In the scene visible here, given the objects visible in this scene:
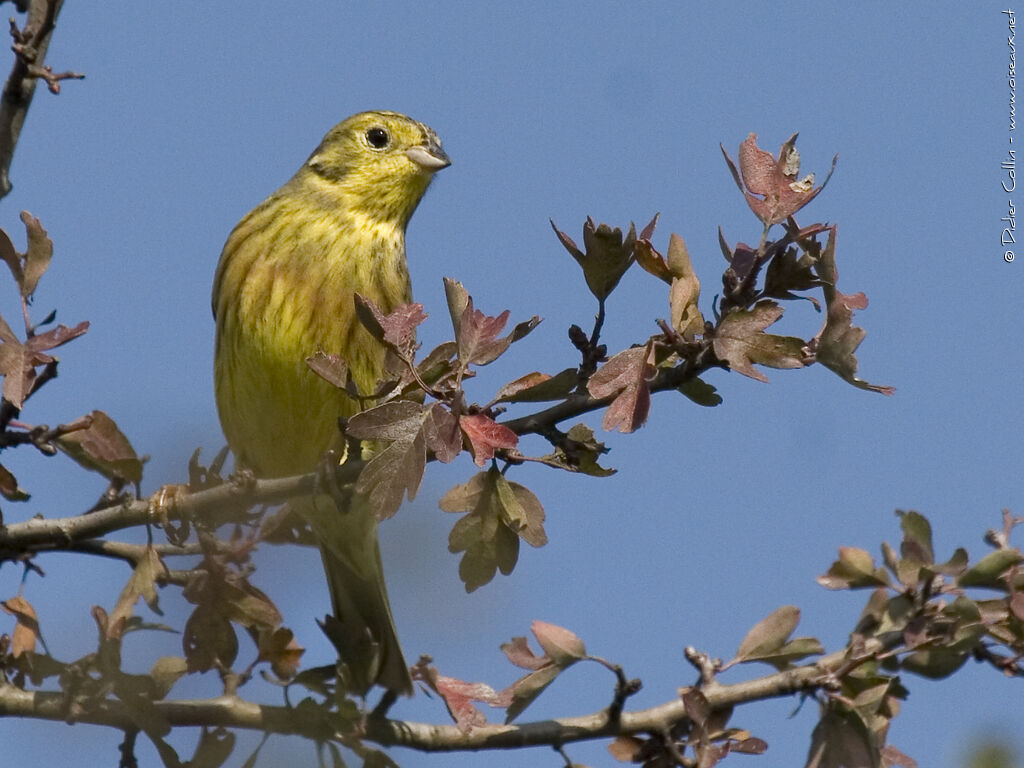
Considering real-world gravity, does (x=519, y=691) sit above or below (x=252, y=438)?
below

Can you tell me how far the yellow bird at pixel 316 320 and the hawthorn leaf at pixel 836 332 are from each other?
1.93 metres

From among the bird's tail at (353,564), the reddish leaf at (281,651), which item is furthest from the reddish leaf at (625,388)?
the bird's tail at (353,564)

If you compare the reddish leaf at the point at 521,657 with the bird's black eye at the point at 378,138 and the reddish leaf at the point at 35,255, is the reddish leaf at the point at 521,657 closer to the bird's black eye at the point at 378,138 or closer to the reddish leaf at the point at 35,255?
the reddish leaf at the point at 35,255

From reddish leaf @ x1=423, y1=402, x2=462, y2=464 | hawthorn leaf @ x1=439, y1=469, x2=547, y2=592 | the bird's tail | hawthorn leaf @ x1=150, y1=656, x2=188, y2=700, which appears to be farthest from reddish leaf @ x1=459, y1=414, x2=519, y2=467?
the bird's tail

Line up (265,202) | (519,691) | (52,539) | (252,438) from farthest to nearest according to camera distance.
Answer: (265,202) < (252,438) < (52,539) < (519,691)

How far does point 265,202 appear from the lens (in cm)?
561

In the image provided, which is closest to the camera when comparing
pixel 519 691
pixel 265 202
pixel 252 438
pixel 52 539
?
pixel 519 691

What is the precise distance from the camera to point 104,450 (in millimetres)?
3062

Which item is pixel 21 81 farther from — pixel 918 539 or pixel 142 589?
pixel 918 539

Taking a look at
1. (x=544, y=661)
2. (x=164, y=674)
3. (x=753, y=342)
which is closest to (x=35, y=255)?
(x=164, y=674)

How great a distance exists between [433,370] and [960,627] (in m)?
1.13

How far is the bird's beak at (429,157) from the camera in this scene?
18.7 ft

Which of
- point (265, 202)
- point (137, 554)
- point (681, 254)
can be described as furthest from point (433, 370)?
point (265, 202)

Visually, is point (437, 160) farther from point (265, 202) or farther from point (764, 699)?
point (764, 699)
